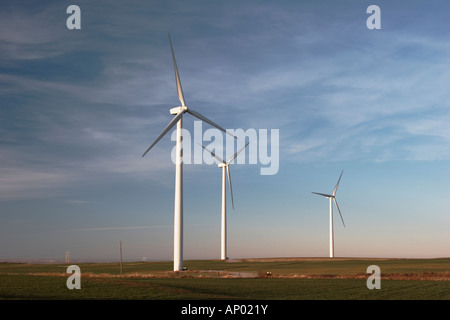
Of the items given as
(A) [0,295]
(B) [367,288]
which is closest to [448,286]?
(B) [367,288]

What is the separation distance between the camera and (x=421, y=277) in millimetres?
67375

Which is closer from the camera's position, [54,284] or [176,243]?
[54,284]

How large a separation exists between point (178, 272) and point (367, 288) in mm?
33470

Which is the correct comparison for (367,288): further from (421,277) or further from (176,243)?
(176,243)

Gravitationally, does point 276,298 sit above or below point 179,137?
below
